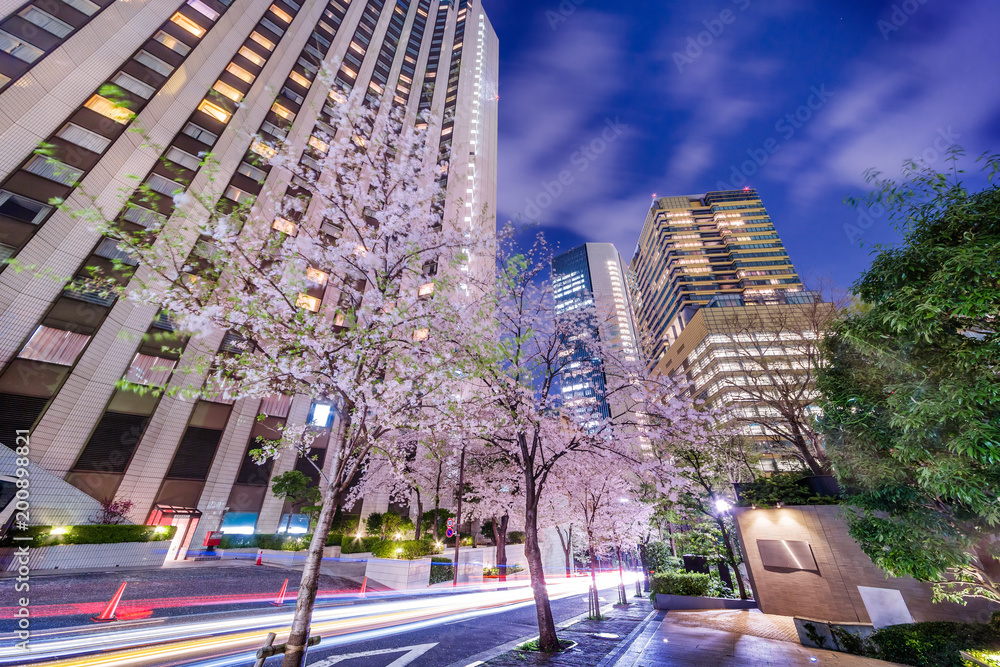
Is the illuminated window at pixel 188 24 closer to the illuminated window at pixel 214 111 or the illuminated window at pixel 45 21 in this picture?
the illuminated window at pixel 214 111

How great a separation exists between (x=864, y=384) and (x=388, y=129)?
13.8 meters

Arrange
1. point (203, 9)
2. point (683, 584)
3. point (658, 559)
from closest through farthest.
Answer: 1. point (683, 584)
2. point (658, 559)
3. point (203, 9)

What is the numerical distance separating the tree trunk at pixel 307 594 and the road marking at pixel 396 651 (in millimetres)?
3253

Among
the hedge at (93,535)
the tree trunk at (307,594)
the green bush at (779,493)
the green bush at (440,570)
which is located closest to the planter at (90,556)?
the hedge at (93,535)

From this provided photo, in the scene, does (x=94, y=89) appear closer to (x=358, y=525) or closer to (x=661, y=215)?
(x=358, y=525)

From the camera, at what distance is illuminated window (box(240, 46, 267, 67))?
34.1m

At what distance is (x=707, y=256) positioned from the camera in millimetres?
97000

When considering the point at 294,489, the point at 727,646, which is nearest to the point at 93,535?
the point at 294,489

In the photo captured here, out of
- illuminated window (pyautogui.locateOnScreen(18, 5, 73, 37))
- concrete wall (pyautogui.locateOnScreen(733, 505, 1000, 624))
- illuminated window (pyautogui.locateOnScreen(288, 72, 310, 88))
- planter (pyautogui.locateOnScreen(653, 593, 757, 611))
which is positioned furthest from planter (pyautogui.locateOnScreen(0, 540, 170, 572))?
illuminated window (pyautogui.locateOnScreen(288, 72, 310, 88))

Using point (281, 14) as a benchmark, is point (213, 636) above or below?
below

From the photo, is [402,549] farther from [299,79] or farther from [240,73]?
[299,79]

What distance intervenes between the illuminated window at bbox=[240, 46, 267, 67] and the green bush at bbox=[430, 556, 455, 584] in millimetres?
47682

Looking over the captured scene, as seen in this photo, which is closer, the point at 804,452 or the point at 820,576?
the point at 820,576

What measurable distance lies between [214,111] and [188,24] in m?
8.05
